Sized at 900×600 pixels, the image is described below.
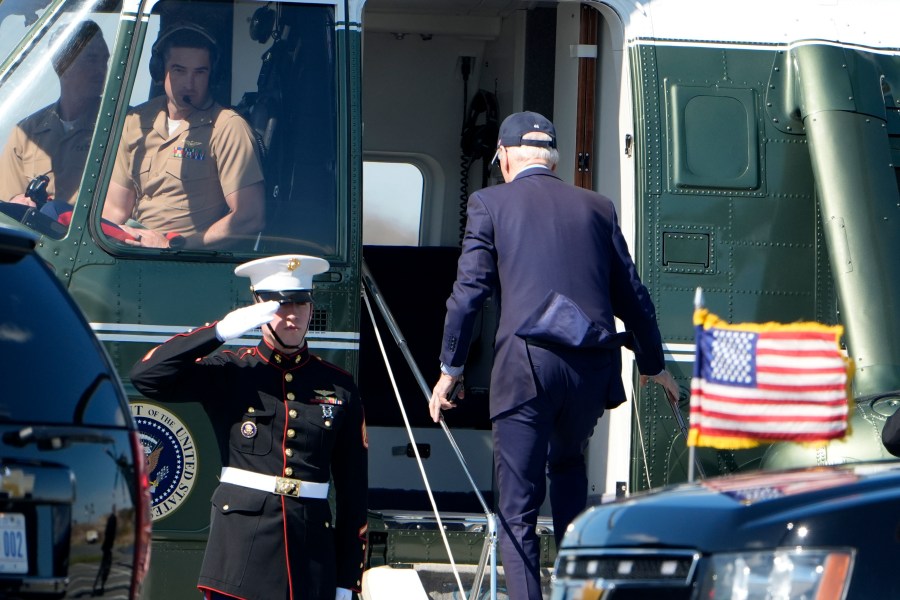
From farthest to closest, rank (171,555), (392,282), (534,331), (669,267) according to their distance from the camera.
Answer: (392,282) → (669,267) → (171,555) → (534,331)

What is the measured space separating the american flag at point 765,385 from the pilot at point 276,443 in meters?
1.26

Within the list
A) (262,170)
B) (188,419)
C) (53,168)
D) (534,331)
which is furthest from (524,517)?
(53,168)

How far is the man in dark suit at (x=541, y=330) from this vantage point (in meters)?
5.25

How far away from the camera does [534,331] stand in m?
5.25

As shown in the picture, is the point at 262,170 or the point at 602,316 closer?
the point at 602,316

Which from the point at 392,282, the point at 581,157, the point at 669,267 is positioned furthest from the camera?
the point at 392,282

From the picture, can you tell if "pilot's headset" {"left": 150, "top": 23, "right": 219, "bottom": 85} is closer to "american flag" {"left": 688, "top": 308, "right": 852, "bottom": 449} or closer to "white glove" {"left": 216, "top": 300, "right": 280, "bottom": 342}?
"white glove" {"left": 216, "top": 300, "right": 280, "bottom": 342}

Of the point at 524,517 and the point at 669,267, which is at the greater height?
the point at 669,267

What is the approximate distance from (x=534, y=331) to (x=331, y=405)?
0.83 metres

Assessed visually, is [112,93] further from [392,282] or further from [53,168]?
[392,282]

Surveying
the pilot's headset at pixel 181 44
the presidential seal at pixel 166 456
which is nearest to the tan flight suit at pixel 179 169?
the pilot's headset at pixel 181 44

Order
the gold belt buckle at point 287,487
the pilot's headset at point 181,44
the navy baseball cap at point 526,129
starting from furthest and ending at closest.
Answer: the pilot's headset at point 181,44
the navy baseball cap at point 526,129
the gold belt buckle at point 287,487

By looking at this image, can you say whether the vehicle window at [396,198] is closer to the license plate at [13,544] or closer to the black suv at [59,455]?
the black suv at [59,455]

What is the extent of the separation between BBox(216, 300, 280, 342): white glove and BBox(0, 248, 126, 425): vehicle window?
3.81 feet
